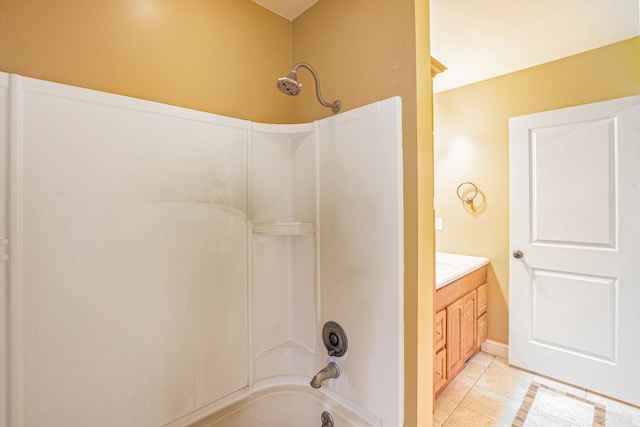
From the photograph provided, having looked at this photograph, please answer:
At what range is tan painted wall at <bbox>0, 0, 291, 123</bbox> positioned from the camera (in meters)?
0.91

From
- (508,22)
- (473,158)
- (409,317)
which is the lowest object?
(409,317)

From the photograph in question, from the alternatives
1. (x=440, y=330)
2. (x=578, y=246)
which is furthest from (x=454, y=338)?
(x=578, y=246)

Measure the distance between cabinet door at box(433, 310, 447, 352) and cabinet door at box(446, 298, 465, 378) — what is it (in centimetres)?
4

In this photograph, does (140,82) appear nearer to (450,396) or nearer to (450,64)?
(450,64)

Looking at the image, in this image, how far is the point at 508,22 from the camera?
1.66 metres

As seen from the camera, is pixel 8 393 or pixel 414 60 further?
pixel 414 60

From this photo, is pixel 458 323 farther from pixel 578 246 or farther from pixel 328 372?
pixel 328 372

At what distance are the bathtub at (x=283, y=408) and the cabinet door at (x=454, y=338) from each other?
104 cm

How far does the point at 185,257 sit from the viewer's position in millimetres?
1168

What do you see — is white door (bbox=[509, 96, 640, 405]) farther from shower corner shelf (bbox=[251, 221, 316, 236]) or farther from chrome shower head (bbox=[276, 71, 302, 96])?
chrome shower head (bbox=[276, 71, 302, 96])

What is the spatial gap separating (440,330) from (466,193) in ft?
4.56

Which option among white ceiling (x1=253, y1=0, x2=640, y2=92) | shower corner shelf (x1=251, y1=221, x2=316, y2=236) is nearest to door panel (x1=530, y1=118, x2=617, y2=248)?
white ceiling (x1=253, y1=0, x2=640, y2=92)

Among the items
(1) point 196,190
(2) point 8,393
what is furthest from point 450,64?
(2) point 8,393

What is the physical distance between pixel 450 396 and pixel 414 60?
7.21 feet
